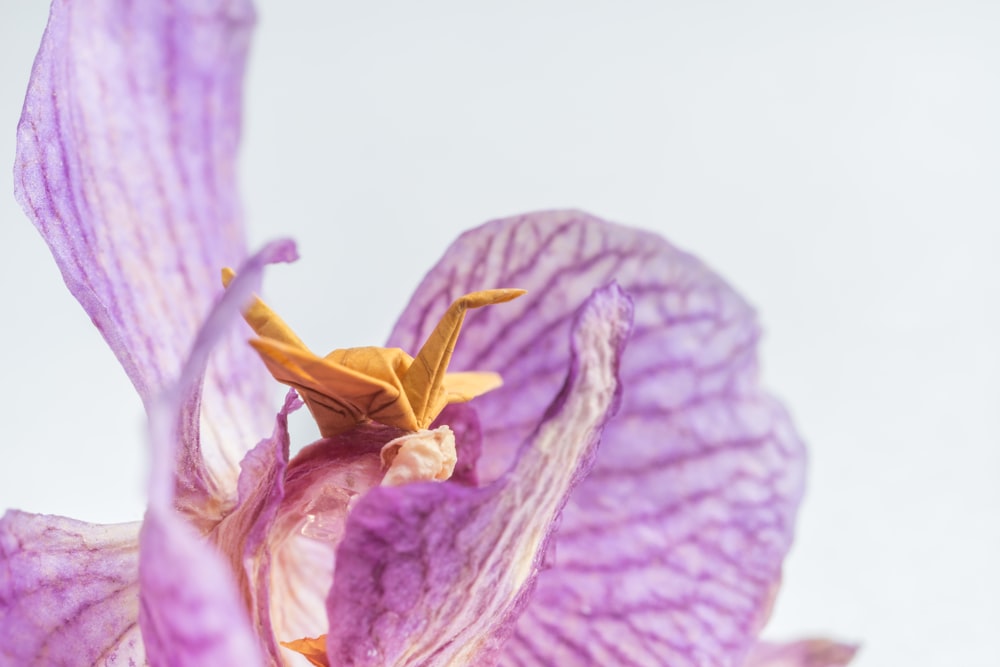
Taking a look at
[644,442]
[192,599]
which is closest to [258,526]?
[192,599]

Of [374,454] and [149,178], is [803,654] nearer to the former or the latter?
[374,454]

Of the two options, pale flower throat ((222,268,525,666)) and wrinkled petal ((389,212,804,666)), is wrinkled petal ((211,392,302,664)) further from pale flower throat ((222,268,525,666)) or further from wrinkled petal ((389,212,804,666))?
wrinkled petal ((389,212,804,666))

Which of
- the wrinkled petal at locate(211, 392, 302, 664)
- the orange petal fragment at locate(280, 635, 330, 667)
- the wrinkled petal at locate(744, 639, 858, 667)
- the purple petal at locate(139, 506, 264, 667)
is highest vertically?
the purple petal at locate(139, 506, 264, 667)

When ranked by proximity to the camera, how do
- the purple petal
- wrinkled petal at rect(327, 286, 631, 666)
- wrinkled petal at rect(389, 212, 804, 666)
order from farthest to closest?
wrinkled petal at rect(389, 212, 804, 666), wrinkled petal at rect(327, 286, 631, 666), the purple petal

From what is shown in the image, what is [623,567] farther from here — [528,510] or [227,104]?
[227,104]

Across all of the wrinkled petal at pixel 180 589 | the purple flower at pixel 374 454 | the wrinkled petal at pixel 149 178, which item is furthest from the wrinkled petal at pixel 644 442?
the wrinkled petal at pixel 180 589

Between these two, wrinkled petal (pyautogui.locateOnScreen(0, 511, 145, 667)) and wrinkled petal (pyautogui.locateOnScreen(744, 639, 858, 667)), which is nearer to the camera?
wrinkled petal (pyautogui.locateOnScreen(0, 511, 145, 667))

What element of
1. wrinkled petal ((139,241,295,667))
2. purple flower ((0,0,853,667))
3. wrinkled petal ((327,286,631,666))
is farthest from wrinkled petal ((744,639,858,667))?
wrinkled petal ((139,241,295,667))
